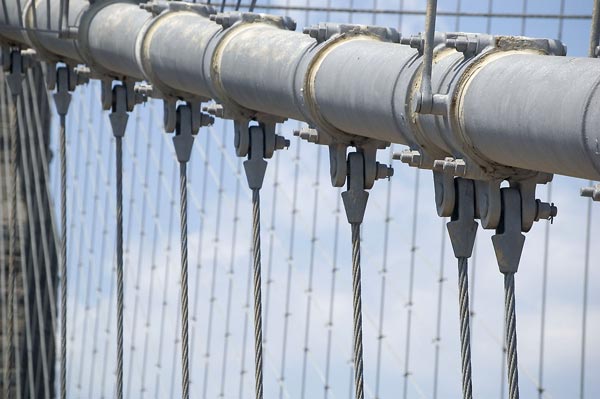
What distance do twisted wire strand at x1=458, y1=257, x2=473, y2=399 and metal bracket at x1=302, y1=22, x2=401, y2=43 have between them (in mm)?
837

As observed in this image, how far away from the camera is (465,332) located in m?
4.15

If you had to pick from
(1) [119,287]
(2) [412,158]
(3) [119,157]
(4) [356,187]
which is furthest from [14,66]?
(2) [412,158]

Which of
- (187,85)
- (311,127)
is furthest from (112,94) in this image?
(311,127)

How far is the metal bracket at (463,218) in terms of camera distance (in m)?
4.16

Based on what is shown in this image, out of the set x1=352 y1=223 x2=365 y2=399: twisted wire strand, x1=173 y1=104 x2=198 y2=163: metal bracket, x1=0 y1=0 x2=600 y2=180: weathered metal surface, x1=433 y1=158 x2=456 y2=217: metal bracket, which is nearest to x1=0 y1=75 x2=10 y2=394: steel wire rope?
x1=0 y1=0 x2=600 y2=180: weathered metal surface

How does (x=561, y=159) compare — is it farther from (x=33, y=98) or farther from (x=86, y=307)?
(x=86, y=307)

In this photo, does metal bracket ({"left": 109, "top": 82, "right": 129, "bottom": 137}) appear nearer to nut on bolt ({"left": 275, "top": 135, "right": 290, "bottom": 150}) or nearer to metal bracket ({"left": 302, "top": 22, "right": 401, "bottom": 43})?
nut on bolt ({"left": 275, "top": 135, "right": 290, "bottom": 150})

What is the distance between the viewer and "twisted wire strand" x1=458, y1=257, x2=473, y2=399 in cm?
410

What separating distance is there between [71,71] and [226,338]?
353 cm

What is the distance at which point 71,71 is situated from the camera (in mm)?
7758

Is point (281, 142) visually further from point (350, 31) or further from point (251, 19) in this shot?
point (350, 31)

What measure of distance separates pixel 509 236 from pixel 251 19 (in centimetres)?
189

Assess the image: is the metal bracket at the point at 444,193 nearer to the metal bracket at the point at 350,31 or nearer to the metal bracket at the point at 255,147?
the metal bracket at the point at 350,31

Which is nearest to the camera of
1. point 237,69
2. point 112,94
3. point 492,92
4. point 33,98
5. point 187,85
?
point 492,92
